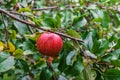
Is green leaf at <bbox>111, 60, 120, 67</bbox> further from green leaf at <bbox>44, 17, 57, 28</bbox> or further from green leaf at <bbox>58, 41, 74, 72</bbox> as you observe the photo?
green leaf at <bbox>44, 17, 57, 28</bbox>

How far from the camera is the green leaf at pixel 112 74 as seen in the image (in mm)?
1280

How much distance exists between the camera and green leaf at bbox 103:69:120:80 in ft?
4.20

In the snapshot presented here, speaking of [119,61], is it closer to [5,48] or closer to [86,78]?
[86,78]

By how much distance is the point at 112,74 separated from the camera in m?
1.29

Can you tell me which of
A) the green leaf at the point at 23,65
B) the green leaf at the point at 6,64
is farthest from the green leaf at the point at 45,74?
the green leaf at the point at 6,64

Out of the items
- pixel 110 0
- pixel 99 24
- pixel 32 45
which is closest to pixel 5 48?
pixel 32 45

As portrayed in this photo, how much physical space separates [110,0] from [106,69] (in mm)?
1057

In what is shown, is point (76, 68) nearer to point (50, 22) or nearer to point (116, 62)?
point (116, 62)

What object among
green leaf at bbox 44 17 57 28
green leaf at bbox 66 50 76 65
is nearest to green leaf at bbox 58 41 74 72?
green leaf at bbox 66 50 76 65

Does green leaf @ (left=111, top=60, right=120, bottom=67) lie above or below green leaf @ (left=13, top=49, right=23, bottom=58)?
below

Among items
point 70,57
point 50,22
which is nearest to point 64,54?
point 70,57

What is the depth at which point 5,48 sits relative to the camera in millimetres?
1461

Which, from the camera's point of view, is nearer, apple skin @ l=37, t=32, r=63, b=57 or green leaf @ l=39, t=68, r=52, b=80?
apple skin @ l=37, t=32, r=63, b=57

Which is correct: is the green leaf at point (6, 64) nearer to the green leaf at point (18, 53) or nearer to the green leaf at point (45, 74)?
the green leaf at point (18, 53)
